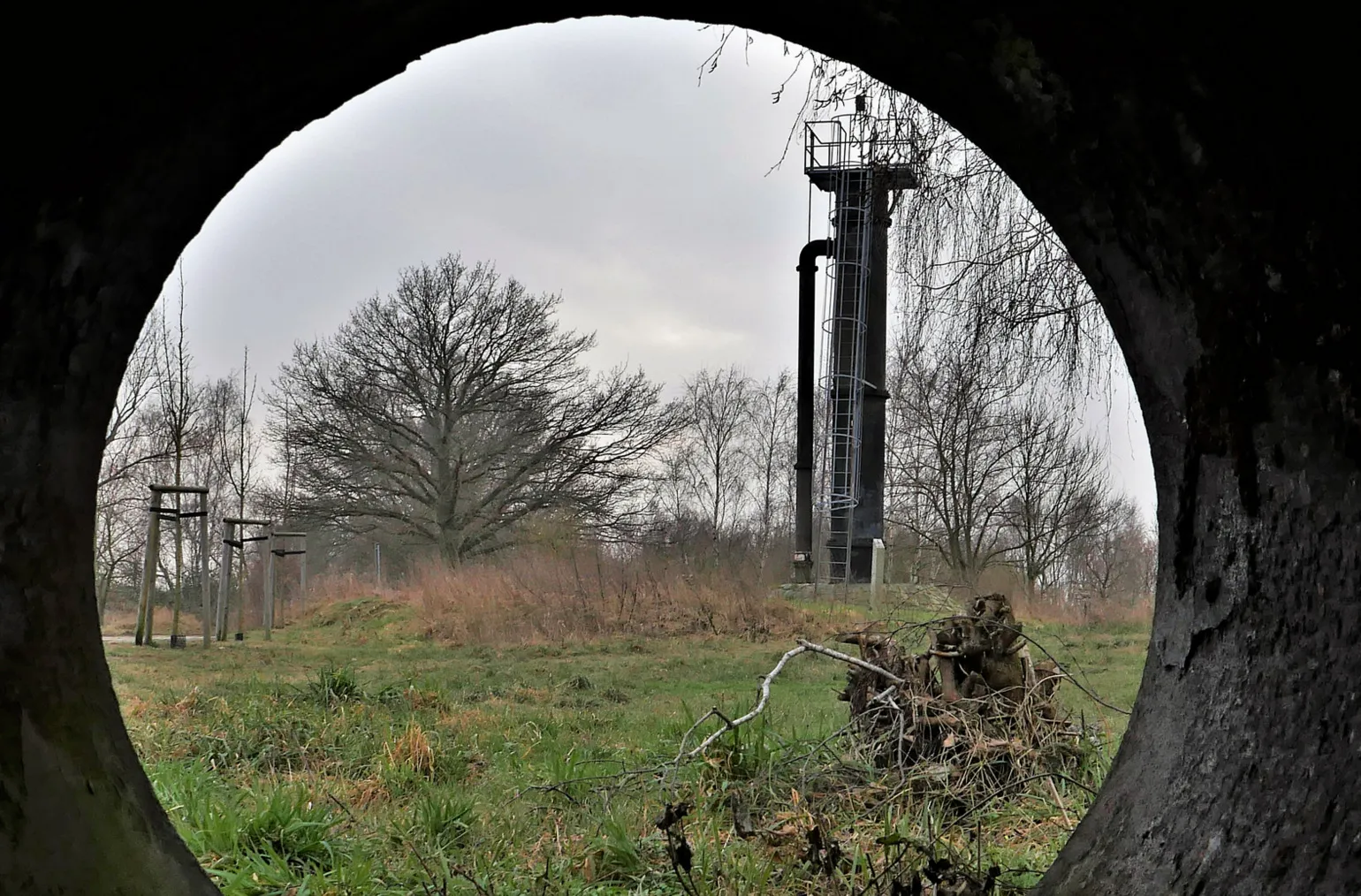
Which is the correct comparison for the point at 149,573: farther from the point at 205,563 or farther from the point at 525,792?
the point at 525,792

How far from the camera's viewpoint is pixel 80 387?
1723 mm

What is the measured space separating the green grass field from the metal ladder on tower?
10051mm

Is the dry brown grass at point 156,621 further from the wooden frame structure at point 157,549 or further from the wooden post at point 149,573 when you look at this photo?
the wooden frame structure at point 157,549

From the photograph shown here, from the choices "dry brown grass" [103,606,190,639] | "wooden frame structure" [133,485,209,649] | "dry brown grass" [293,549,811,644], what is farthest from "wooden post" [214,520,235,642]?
"dry brown grass" [293,549,811,644]

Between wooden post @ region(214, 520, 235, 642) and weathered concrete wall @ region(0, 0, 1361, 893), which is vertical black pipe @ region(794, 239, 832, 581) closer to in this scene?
wooden post @ region(214, 520, 235, 642)

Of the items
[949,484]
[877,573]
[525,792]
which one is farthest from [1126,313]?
[949,484]

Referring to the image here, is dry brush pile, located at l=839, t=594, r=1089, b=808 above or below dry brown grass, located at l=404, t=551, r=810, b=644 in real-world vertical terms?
above

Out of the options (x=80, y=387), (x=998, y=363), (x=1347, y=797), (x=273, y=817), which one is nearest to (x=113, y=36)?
(x=80, y=387)

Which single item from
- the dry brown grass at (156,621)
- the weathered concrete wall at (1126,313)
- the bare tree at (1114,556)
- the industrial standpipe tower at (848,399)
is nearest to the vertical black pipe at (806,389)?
the industrial standpipe tower at (848,399)

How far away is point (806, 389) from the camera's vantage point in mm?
18891

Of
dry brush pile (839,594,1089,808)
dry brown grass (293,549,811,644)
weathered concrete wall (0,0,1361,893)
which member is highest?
weathered concrete wall (0,0,1361,893)

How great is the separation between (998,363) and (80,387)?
4.49m

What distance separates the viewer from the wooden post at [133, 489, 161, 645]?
11.7 metres

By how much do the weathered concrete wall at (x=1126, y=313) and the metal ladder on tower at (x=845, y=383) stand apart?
16513 mm
